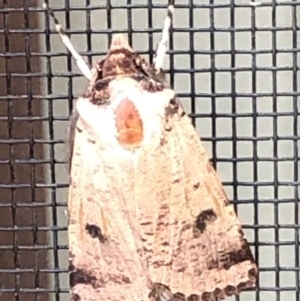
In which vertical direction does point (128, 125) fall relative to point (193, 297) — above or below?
above

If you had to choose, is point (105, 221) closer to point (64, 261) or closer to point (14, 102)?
point (14, 102)

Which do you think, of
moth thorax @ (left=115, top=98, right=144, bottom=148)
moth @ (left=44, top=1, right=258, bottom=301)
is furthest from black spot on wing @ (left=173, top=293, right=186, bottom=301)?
moth thorax @ (left=115, top=98, right=144, bottom=148)

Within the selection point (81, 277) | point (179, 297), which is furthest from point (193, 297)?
point (81, 277)

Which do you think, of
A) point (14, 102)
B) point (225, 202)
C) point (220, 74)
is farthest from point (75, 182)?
point (220, 74)

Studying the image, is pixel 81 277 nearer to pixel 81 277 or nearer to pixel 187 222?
pixel 81 277

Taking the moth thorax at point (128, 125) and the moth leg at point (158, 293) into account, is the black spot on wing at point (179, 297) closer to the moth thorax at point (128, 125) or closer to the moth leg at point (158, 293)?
the moth leg at point (158, 293)

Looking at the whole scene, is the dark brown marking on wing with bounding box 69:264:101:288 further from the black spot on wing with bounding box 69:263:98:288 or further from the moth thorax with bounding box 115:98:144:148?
the moth thorax with bounding box 115:98:144:148
